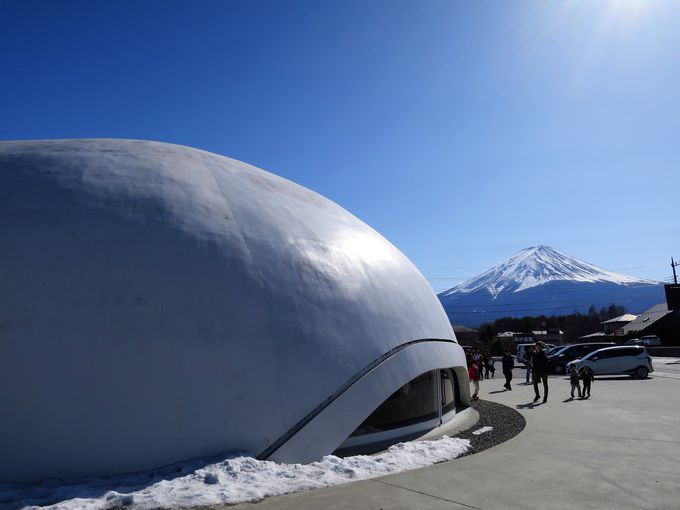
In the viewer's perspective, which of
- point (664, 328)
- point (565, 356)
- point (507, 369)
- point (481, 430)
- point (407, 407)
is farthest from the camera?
point (664, 328)

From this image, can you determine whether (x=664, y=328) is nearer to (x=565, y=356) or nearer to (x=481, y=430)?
(x=565, y=356)

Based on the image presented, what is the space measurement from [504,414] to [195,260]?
7.95 metres

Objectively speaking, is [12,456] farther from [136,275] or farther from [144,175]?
[144,175]

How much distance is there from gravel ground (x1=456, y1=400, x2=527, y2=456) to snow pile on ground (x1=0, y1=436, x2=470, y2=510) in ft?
8.34

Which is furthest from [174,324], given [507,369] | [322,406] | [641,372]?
[641,372]

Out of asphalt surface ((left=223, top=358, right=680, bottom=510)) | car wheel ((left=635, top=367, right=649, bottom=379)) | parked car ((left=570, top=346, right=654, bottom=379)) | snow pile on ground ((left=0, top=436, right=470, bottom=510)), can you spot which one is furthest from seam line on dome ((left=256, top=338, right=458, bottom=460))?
car wheel ((left=635, top=367, right=649, bottom=379))

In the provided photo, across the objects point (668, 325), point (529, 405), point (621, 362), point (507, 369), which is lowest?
point (529, 405)

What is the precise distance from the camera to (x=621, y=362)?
73.7 ft

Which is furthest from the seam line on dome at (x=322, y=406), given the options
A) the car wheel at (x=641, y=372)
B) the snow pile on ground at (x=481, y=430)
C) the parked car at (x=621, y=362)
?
the car wheel at (x=641, y=372)

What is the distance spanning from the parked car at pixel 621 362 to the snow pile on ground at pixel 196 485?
754 inches

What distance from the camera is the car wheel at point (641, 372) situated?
21.9m

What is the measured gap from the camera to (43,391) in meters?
5.38

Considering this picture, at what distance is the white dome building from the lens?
5.41 meters

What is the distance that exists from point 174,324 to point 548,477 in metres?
4.59
